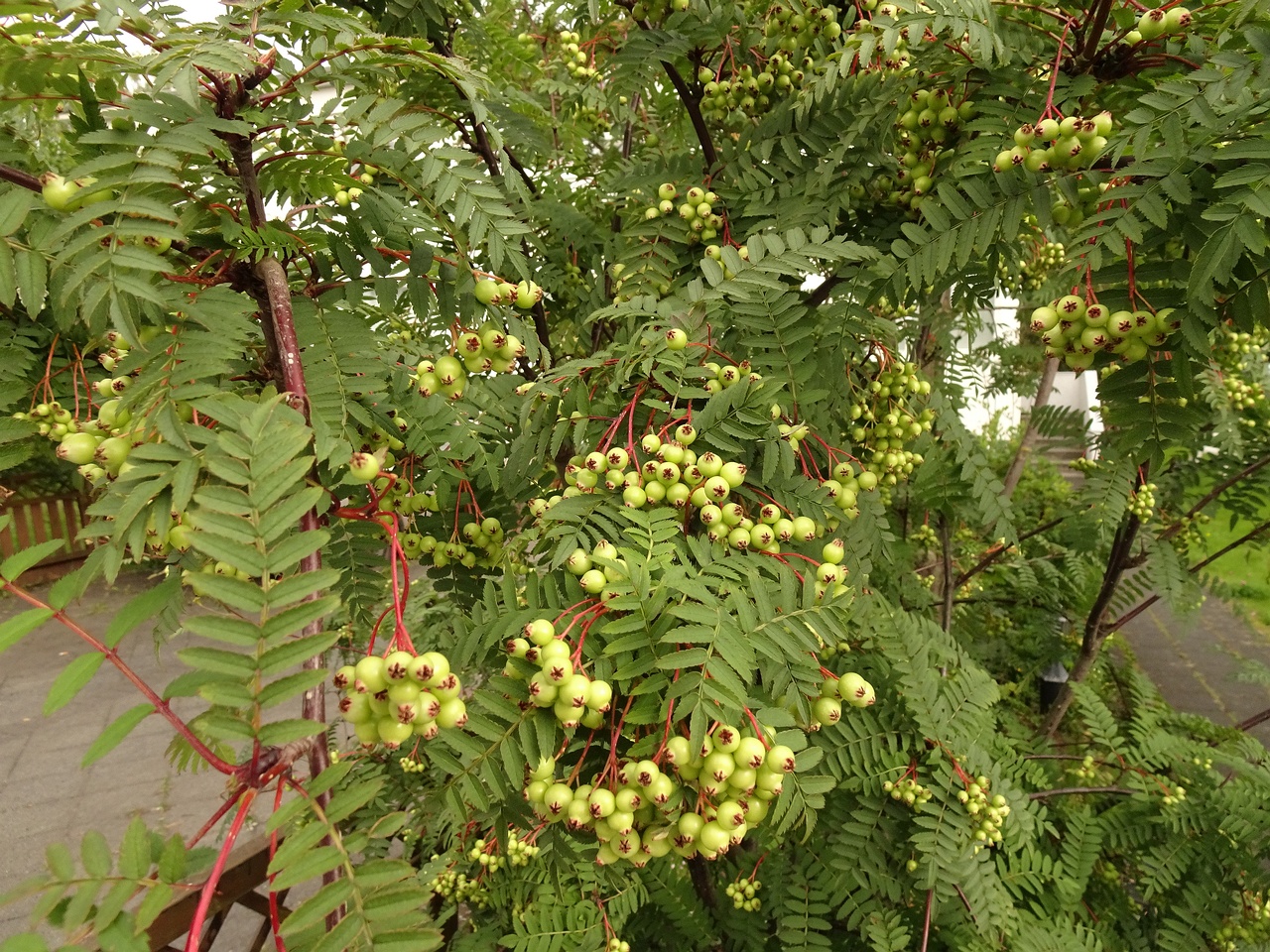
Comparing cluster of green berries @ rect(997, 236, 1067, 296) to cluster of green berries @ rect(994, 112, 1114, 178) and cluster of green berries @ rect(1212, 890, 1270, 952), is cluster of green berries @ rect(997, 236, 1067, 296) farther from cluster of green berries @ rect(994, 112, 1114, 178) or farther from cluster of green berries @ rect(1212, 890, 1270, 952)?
cluster of green berries @ rect(1212, 890, 1270, 952)

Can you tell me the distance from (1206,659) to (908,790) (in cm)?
545

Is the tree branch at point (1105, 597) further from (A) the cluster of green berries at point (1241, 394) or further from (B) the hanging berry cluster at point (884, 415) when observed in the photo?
(B) the hanging berry cluster at point (884, 415)

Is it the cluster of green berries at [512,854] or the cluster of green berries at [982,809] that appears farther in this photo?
the cluster of green berries at [512,854]

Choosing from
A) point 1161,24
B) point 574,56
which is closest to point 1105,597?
point 1161,24

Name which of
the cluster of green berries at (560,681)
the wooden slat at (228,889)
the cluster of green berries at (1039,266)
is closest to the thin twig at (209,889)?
the cluster of green berries at (560,681)

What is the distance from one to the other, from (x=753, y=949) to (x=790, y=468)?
1694 mm

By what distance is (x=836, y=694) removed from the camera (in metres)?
1.46

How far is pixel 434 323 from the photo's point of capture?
2.61 metres

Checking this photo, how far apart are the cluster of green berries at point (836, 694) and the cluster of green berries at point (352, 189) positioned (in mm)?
1313

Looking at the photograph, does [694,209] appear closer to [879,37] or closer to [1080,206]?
[879,37]

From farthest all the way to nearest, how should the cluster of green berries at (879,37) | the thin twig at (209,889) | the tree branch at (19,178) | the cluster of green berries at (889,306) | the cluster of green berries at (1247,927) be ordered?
the cluster of green berries at (1247,927)
the cluster of green berries at (889,306)
the cluster of green berries at (879,37)
the tree branch at (19,178)
the thin twig at (209,889)

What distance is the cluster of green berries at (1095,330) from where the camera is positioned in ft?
4.25

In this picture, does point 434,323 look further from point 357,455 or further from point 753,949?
point 753,949

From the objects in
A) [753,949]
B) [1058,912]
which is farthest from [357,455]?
[1058,912]
